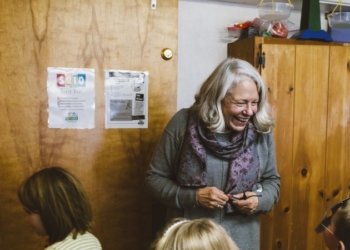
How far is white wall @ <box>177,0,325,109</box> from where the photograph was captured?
7.58 ft

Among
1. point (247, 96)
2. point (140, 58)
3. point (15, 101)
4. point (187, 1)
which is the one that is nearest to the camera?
point (247, 96)

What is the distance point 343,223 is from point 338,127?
1.13 meters

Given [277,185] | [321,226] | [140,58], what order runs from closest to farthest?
[321,226] < [277,185] < [140,58]

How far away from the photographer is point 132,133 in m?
2.11

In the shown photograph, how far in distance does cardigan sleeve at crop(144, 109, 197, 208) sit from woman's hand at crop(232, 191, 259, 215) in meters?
0.18

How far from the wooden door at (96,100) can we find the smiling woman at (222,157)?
45cm

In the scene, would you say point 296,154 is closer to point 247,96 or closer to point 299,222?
point 299,222

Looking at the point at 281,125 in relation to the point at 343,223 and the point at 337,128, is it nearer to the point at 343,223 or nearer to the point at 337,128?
the point at 337,128

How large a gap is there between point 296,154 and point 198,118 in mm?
718

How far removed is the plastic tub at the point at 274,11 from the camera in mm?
2162

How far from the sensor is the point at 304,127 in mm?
2109

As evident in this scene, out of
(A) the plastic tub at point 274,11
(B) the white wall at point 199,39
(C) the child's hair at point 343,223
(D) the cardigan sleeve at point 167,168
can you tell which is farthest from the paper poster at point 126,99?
(C) the child's hair at point 343,223

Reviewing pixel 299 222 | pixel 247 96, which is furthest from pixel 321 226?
pixel 299 222

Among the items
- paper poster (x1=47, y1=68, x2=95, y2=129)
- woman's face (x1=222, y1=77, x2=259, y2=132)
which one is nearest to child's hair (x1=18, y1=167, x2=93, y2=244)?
paper poster (x1=47, y1=68, x2=95, y2=129)
